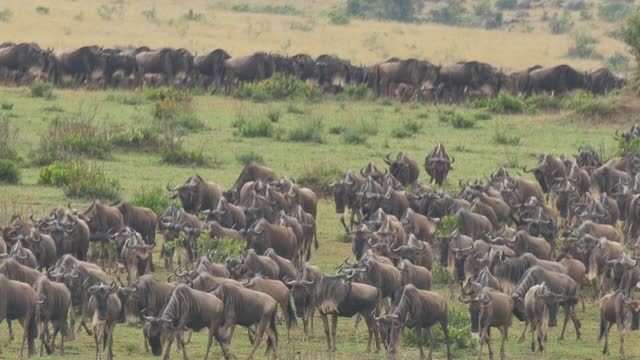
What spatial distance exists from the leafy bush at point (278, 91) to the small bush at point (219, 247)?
64.5 ft

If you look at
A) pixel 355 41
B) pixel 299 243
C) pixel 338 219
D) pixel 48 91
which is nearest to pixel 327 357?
pixel 299 243

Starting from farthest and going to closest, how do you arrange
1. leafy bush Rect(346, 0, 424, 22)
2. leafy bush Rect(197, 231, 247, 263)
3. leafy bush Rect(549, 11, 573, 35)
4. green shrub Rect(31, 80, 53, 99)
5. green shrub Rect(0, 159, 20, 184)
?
1. leafy bush Rect(346, 0, 424, 22)
2. leafy bush Rect(549, 11, 573, 35)
3. green shrub Rect(31, 80, 53, 99)
4. green shrub Rect(0, 159, 20, 184)
5. leafy bush Rect(197, 231, 247, 263)

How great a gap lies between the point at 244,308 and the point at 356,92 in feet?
80.3

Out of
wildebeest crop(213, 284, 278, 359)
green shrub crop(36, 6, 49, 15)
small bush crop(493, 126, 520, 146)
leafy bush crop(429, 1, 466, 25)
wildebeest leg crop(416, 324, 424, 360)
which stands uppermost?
wildebeest crop(213, 284, 278, 359)

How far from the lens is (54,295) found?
14.1 metres

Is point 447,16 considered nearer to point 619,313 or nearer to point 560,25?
point 560,25

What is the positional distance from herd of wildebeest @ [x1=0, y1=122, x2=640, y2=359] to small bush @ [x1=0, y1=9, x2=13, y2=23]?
125 ft

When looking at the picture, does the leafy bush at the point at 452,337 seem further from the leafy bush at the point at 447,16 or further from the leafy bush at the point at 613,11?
the leafy bush at the point at 447,16

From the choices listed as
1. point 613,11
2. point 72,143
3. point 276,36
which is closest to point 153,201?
point 72,143

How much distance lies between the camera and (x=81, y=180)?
73.5ft

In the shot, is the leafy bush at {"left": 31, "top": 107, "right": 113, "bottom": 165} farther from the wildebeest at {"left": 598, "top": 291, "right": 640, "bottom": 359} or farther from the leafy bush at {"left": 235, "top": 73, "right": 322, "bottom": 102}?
the wildebeest at {"left": 598, "top": 291, "right": 640, "bottom": 359}

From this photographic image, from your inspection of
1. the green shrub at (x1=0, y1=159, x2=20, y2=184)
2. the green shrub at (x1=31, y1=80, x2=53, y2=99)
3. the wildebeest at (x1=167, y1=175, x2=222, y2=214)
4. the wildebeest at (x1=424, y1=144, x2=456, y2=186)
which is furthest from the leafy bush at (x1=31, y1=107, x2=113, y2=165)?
the green shrub at (x1=31, y1=80, x2=53, y2=99)

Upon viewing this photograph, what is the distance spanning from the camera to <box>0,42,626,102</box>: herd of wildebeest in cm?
3878

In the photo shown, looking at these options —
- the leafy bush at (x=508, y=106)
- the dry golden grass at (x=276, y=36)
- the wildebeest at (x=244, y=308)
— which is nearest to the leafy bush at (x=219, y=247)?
the wildebeest at (x=244, y=308)
